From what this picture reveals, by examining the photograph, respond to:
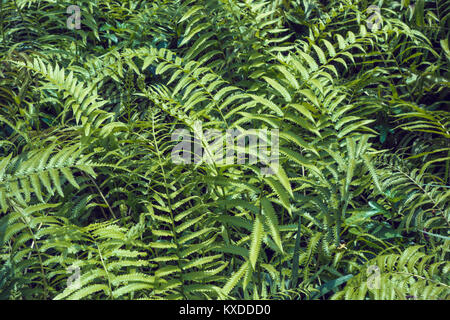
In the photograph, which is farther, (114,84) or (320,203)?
(114,84)

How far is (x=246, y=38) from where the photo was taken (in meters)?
1.89

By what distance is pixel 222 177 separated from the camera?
1.26 m

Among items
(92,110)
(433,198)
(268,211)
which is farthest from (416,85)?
(92,110)

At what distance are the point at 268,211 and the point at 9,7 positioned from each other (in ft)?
6.04

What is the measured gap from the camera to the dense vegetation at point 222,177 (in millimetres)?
1222

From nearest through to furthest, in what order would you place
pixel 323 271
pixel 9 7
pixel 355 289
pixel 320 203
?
pixel 355 289, pixel 320 203, pixel 323 271, pixel 9 7

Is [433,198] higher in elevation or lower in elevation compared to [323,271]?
higher

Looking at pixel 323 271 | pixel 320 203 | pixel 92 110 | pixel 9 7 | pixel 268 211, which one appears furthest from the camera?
pixel 9 7

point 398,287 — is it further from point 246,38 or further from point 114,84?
point 114,84

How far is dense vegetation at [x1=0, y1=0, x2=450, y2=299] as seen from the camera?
4.01ft
